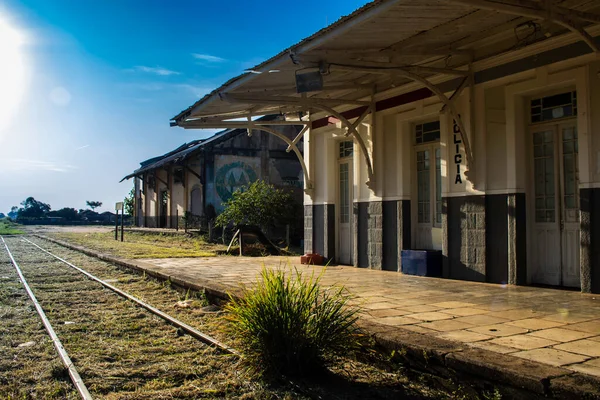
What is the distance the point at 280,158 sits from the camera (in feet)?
102

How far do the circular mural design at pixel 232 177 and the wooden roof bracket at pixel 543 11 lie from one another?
2418 centimetres

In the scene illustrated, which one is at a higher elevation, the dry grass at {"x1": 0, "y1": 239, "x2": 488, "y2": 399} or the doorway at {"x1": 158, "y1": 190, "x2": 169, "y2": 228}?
A: the doorway at {"x1": 158, "y1": 190, "x2": 169, "y2": 228}

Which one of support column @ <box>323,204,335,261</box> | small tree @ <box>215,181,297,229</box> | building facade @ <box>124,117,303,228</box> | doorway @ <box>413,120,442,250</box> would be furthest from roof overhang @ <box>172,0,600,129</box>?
building facade @ <box>124,117,303,228</box>

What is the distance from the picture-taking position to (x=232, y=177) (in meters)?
30.2

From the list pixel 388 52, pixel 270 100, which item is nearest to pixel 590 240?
pixel 388 52

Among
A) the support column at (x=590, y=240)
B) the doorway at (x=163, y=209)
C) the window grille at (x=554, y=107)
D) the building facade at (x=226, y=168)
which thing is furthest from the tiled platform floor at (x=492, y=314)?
the doorway at (x=163, y=209)

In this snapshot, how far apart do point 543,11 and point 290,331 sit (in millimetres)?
4431

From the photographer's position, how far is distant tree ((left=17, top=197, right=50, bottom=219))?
82.9 meters

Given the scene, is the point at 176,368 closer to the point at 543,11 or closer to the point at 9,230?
the point at 543,11

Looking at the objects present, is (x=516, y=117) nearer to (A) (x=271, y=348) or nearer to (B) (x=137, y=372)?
(A) (x=271, y=348)

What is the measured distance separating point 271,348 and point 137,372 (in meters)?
1.30

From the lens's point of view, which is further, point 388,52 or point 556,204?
point 388,52

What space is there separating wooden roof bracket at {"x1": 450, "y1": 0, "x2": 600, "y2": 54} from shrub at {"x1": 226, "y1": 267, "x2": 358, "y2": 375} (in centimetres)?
340

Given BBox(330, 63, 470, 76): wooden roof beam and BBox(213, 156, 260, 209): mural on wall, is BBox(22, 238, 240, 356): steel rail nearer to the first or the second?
BBox(330, 63, 470, 76): wooden roof beam
